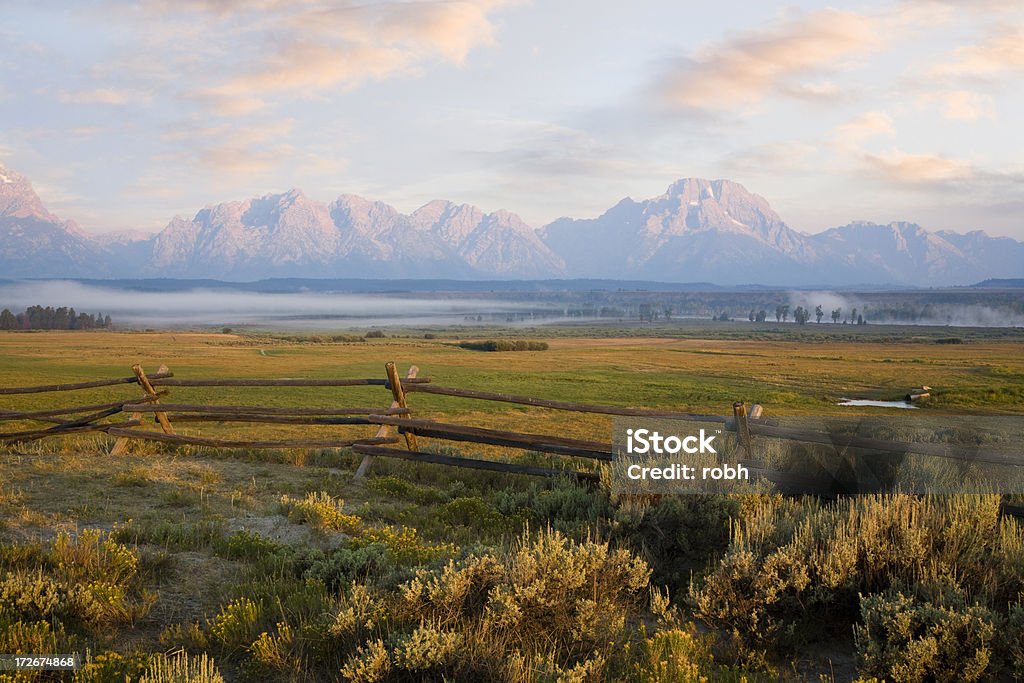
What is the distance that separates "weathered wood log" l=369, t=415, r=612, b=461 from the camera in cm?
942

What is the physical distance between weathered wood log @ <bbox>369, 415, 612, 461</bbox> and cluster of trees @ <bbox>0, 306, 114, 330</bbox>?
5056 inches

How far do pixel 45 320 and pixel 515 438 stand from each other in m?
140

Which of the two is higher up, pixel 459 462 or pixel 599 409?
pixel 599 409

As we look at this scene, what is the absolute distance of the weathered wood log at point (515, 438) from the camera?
9.42m

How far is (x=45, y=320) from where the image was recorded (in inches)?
4904

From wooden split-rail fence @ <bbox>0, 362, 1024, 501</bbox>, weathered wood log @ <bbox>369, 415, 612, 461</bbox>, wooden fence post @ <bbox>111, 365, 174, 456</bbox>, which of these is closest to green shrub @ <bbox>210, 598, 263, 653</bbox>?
wooden split-rail fence @ <bbox>0, 362, 1024, 501</bbox>

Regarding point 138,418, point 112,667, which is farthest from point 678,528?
Result: point 138,418

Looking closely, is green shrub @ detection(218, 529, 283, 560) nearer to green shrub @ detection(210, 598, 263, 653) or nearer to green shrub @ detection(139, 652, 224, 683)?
green shrub @ detection(210, 598, 263, 653)

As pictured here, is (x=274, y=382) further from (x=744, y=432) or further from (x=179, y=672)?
(x=179, y=672)

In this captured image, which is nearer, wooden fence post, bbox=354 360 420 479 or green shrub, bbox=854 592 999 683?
green shrub, bbox=854 592 999 683

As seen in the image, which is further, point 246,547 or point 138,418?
point 138,418

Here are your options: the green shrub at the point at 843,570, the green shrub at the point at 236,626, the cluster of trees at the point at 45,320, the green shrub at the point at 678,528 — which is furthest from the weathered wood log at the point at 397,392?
the cluster of trees at the point at 45,320

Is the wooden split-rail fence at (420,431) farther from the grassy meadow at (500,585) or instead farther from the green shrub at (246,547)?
the green shrub at (246,547)

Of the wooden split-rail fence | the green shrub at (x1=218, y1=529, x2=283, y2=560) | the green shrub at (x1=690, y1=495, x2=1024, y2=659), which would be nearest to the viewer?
the green shrub at (x1=690, y1=495, x2=1024, y2=659)
